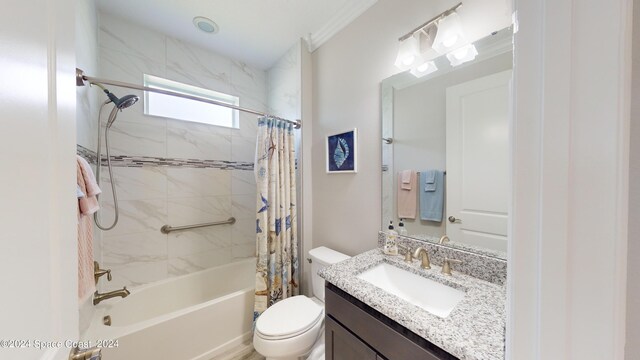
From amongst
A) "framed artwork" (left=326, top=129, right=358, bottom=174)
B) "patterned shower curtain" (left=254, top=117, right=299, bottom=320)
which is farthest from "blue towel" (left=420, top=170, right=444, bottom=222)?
"patterned shower curtain" (left=254, top=117, right=299, bottom=320)

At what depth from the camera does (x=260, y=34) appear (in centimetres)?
186

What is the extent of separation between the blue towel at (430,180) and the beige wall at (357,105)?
306 millimetres

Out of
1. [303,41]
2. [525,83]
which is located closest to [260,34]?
[303,41]

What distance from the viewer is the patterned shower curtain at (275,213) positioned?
Answer: 5.77 feet

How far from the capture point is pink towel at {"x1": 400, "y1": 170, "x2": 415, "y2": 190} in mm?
1298

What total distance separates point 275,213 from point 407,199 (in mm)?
1084

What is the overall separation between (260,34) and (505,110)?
6.27 ft

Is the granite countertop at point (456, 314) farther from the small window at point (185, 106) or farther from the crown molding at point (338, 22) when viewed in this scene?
the small window at point (185, 106)

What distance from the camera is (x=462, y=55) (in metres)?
1.05

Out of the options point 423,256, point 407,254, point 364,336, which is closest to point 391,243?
point 407,254

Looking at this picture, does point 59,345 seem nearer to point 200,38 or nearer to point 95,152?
point 95,152

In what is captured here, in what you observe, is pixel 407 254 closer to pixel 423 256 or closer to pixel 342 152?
pixel 423 256

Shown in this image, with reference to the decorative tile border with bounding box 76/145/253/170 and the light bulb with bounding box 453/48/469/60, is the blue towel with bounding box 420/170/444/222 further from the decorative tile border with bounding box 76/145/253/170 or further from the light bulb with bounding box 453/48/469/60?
the decorative tile border with bounding box 76/145/253/170

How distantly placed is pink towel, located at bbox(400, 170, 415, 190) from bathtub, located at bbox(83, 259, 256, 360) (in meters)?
1.46
